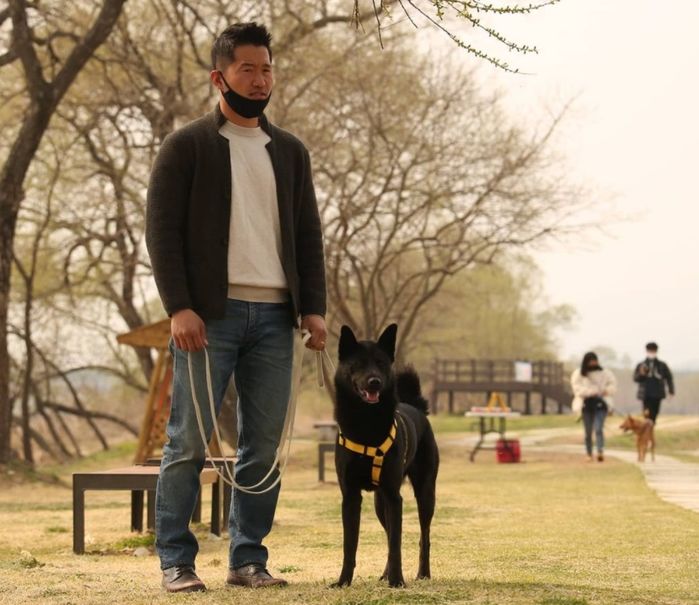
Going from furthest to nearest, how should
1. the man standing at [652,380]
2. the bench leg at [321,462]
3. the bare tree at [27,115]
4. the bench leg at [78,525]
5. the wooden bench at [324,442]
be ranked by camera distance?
the man standing at [652,380]
the bare tree at [27,115]
the bench leg at [321,462]
the wooden bench at [324,442]
the bench leg at [78,525]

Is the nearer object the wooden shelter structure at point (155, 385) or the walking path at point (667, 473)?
the walking path at point (667, 473)

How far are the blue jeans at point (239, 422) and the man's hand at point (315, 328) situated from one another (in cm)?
8

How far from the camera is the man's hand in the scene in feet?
17.9

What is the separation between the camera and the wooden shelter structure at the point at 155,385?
48.5 ft

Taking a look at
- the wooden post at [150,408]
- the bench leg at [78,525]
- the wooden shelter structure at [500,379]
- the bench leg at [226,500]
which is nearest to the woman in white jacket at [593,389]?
the wooden post at [150,408]

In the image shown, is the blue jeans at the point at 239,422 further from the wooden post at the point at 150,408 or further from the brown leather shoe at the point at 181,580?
the wooden post at the point at 150,408

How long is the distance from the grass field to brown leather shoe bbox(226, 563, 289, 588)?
3.3 inches

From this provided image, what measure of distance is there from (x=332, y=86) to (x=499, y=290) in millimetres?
37927

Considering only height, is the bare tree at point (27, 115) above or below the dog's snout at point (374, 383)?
above

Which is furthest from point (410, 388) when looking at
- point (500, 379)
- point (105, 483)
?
point (500, 379)

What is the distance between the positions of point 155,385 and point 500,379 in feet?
126

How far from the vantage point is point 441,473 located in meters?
19.0

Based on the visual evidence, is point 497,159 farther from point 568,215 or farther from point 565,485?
point 565,485

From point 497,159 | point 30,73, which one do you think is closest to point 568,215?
point 497,159
